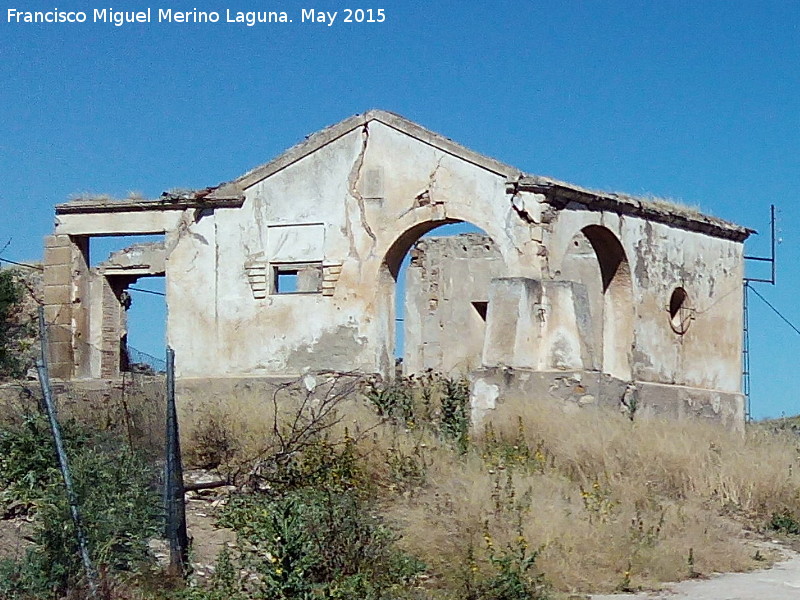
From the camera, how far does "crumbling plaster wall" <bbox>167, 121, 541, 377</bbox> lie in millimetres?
18781

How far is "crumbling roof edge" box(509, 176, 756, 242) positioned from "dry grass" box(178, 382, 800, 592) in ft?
10.9

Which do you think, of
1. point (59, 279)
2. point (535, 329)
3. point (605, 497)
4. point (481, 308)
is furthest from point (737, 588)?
point (481, 308)

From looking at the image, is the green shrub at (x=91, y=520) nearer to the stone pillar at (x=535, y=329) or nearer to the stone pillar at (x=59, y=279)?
the stone pillar at (x=535, y=329)

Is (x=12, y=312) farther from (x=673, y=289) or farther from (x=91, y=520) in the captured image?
(x=91, y=520)

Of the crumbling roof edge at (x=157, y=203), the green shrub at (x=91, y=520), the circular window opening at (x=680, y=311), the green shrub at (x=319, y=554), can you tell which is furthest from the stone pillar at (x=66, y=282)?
the green shrub at (x=319, y=554)

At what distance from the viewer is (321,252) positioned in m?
19.2

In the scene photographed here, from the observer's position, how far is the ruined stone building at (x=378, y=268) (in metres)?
17.4

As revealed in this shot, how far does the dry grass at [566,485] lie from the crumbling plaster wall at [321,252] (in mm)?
2450

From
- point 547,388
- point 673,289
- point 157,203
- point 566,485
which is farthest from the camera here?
point 673,289

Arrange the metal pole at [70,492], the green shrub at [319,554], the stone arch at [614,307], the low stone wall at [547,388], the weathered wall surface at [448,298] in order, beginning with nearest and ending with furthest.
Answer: the metal pole at [70,492] < the green shrub at [319,554] < the low stone wall at [547,388] < the stone arch at [614,307] < the weathered wall surface at [448,298]

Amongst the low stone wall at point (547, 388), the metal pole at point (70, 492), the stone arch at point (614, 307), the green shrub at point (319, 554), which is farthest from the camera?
the stone arch at point (614, 307)

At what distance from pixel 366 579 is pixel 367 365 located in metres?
9.98

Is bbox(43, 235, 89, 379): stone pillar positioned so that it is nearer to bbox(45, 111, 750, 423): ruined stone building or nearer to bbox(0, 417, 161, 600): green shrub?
bbox(45, 111, 750, 423): ruined stone building

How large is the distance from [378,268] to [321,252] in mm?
913
